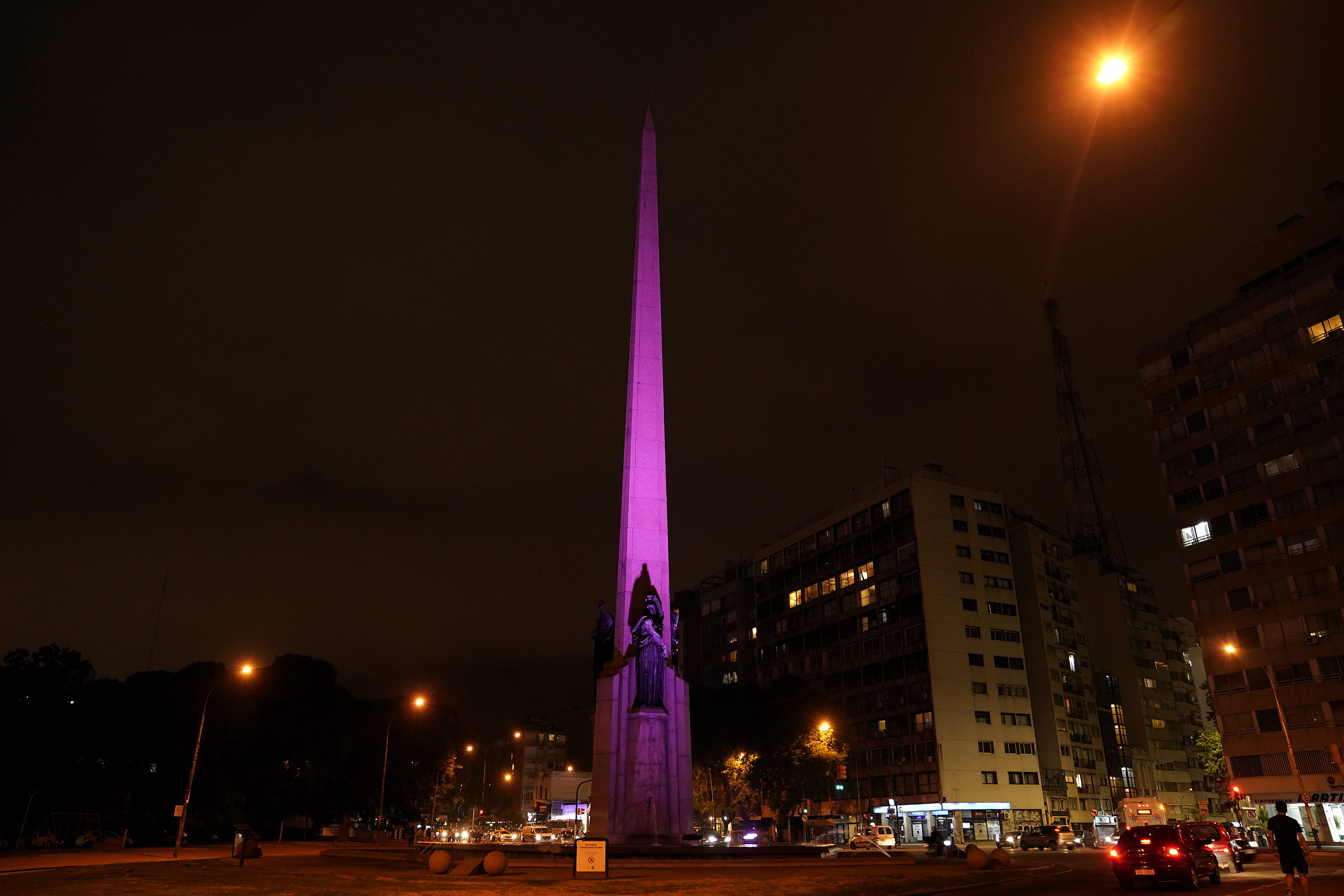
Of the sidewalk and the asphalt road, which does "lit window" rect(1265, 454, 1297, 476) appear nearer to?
the asphalt road

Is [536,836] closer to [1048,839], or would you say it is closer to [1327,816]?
[1048,839]

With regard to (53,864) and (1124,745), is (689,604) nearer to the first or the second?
(1124,745)

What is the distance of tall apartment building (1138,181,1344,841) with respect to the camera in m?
55.3

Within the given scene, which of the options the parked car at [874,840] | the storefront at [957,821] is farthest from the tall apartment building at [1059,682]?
the parked car at [874,840]

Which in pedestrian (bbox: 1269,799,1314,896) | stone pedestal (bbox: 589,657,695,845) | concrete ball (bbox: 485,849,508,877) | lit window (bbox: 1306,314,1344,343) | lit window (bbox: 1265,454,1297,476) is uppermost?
lit window (bbox: 1306,314,1344,343)

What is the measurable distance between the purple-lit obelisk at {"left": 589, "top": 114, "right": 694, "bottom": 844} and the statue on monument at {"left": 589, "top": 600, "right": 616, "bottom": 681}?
0.33 metres

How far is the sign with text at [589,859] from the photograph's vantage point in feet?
63.3

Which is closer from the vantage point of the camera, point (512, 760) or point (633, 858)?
point (633, 858)

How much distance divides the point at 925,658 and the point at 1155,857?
5913cm

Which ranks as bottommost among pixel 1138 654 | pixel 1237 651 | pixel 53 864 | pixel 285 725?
pixel 53 864

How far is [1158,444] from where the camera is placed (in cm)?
6881

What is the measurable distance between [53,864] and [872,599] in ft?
221

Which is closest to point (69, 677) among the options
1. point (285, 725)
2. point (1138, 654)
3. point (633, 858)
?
point (285, 725)

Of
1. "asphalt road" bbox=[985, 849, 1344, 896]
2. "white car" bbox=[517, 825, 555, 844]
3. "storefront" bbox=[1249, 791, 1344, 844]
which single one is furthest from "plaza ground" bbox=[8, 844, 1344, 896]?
"storefront" bbox=[1249, 791, 1344, 844]
